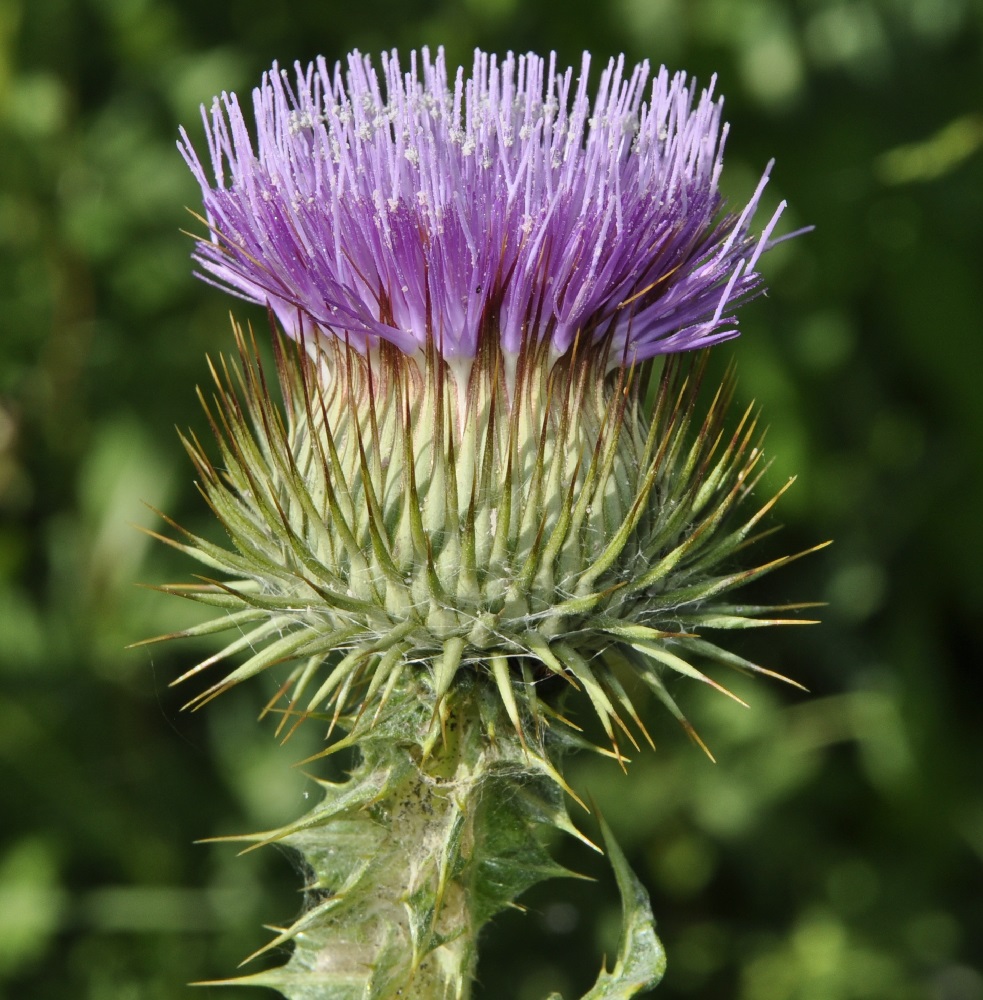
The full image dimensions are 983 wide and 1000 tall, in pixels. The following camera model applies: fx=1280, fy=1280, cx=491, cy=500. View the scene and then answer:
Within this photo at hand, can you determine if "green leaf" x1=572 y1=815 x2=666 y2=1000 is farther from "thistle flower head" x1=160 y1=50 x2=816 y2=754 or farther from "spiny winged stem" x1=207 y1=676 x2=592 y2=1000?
"thistle flower head" x1=160 y1=50 x2=816 y2=754

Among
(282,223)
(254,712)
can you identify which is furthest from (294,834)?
(254,712)

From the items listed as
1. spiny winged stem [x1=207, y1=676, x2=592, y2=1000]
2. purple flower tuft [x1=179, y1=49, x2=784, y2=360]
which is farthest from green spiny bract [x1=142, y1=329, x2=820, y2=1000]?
purple flower tuft [x1=179, y1=49, x2=784, y2=360]

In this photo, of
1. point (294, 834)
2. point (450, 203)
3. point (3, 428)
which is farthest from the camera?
point (3, 428)

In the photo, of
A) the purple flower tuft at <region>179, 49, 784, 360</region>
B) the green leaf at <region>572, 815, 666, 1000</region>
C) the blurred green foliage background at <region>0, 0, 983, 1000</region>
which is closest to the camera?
the green leaf at <region>572, 815, 666, 1000</region>

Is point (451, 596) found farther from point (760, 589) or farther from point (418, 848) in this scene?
point (760, 589)

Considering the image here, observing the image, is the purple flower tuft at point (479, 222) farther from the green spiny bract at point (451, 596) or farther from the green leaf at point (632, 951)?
the green leaf at point (632, 951)

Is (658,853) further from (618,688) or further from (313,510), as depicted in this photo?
(313,510)

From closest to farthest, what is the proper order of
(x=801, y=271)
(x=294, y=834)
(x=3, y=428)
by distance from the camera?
(x=294, y=834)
(x=3, y=428)
(x=801, y=271)
